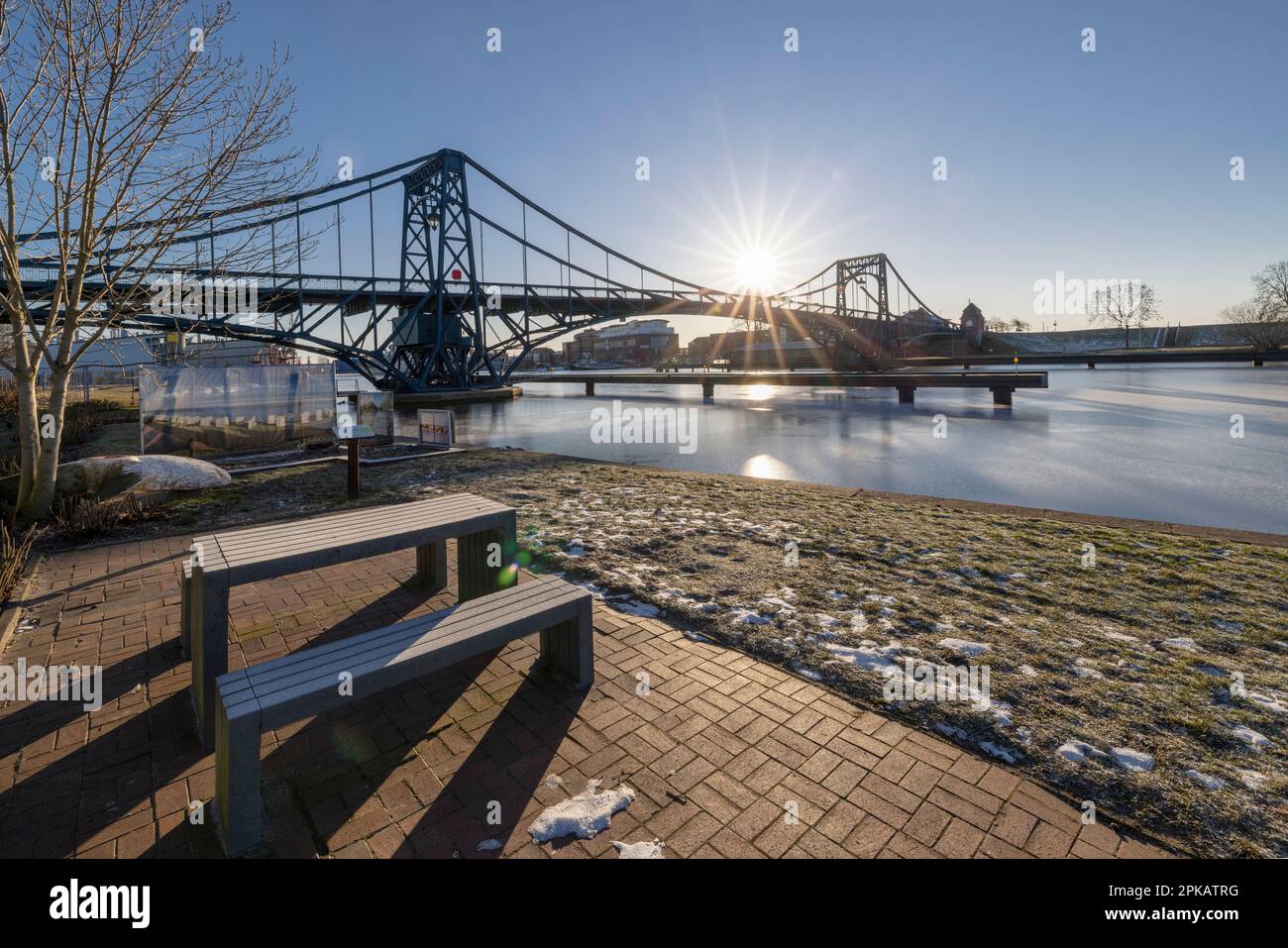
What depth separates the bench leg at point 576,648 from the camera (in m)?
3.24

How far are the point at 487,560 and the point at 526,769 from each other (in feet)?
5.62

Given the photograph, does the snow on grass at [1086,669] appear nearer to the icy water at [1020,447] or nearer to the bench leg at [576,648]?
the bench leg at [576,648]

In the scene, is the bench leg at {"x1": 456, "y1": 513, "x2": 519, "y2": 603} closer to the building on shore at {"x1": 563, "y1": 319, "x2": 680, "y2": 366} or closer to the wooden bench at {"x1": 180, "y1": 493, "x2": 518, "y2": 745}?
the wooden bench at {"x1": 180, "y1": 493, "x2": 518, "y2": 745}

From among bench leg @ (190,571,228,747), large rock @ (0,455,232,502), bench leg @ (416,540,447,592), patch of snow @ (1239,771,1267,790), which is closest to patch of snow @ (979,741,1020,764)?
patch of snow @ (1239,771,1267,790)

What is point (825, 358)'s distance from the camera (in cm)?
7581

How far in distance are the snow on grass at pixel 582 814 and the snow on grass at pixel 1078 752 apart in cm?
179

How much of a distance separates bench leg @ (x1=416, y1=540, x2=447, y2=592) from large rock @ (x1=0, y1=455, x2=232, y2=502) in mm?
5178

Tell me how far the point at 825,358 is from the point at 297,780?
78416 millimetres

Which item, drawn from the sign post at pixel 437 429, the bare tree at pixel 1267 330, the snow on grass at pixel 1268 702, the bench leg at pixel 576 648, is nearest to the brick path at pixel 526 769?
the bench leg at pixel 576 648

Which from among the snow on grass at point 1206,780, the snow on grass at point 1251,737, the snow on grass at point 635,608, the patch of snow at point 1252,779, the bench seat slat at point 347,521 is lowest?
the patch of snow at point 1252,779

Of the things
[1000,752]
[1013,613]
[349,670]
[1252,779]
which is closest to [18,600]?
[349,670]

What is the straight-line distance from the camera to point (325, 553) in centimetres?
329

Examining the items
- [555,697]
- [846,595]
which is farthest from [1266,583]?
[555,697]
